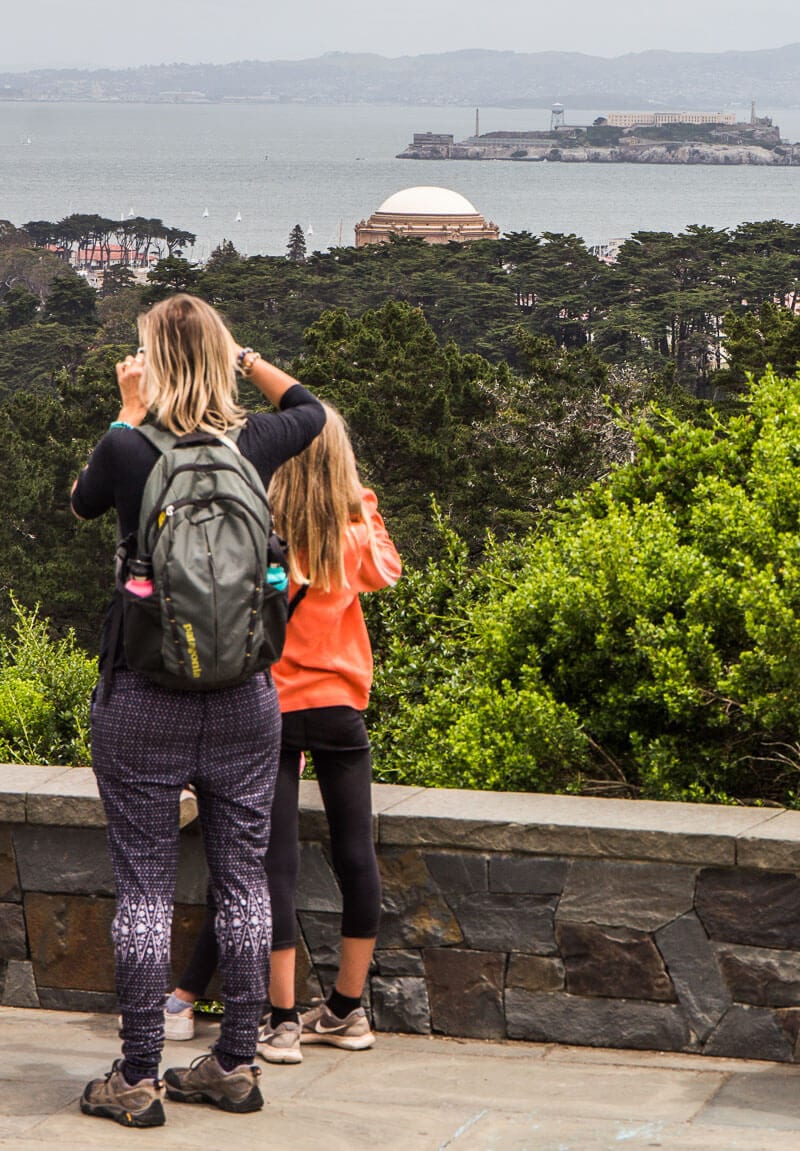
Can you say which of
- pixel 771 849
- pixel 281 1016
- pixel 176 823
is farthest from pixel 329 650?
pixel 771 849

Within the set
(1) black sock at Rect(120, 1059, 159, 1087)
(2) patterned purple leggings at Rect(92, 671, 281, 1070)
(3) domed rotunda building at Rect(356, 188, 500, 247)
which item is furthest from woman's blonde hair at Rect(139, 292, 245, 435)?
(3) domed rotunda building at Rect(356, 188, 500, 247)

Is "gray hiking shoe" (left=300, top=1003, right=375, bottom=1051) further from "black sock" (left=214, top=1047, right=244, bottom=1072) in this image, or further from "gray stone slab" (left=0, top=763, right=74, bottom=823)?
"gray stone slab" (left=0, top=763, right=74, bottom=823)

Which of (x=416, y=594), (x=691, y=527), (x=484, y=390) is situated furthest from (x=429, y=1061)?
(x=484, y=390)

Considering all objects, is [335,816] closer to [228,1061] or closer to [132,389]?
[228,1061]

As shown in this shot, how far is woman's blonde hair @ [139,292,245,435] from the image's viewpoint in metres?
2.93

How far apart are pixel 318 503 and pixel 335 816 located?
629 mm

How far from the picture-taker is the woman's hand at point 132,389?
302 cm

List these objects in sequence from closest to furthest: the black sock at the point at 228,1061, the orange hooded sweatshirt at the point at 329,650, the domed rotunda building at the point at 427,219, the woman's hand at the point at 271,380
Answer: the black sock at the point at 228,1061 → the woman's hand at the point at 271,380 → the orange hooded sweatshirt at the point at 329,650 → the domed rotunda building at the point at 427,219

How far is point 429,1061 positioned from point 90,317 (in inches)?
2889

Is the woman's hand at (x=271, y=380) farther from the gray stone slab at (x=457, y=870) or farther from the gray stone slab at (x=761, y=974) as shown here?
the gray stone slab at (x=761, y=974)

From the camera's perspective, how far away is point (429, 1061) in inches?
135

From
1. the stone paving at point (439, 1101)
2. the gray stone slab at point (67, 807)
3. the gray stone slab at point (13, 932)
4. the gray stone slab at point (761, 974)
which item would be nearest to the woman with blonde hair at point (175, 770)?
the stone paving at point (439, 1101)

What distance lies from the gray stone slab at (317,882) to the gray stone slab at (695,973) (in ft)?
2.28

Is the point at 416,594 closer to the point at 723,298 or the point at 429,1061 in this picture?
the point at 429,1061
